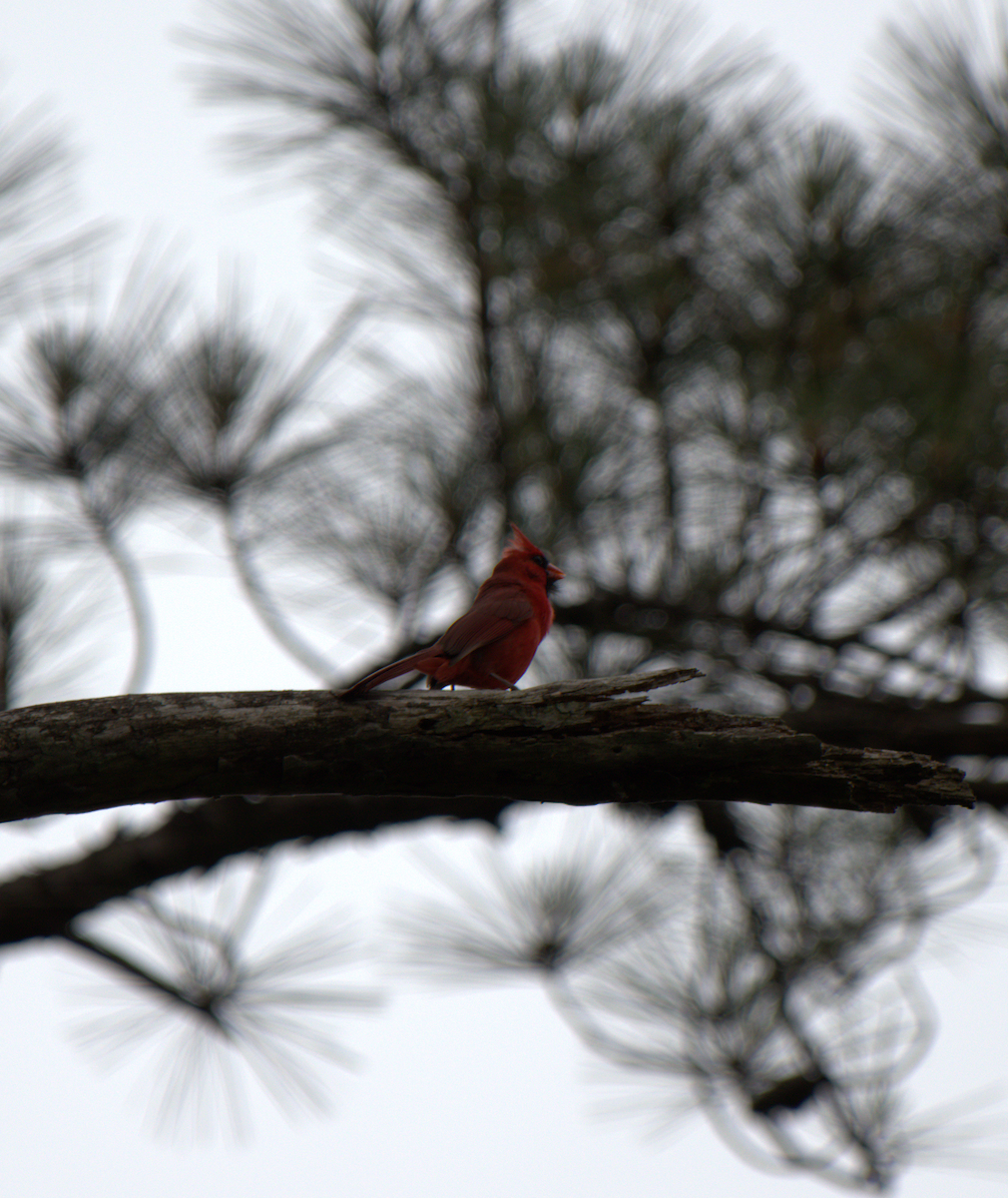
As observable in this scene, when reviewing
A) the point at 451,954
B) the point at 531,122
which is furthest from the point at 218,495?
the point at 451,954

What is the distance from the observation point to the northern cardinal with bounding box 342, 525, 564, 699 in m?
2.19

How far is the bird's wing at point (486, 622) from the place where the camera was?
2189 millimetres

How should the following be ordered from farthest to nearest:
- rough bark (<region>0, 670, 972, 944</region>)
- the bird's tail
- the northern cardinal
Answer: the northern cardinal, the bird's tail, rough bark (<region>0, 670, 972, 944</region>)

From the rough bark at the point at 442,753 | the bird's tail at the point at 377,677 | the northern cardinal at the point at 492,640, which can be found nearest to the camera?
the rough bark at the point at 442,753

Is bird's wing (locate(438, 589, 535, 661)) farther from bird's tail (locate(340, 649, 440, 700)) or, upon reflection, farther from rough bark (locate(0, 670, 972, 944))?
rough bark (locate(0, 670, 972, 944))

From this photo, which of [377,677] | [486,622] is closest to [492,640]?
[486,622]

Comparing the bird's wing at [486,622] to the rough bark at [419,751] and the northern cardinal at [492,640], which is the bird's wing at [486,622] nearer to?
the northern cardinal at [492,640]

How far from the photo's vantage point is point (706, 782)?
161cm

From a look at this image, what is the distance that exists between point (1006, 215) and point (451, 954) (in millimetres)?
2725

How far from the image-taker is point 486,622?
2.23 metres

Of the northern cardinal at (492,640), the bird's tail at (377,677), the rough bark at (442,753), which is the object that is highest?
the northern cardinal at (492,640)

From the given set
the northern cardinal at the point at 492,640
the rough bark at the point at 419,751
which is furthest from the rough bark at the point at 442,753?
the northern cardinal at the point at 492,640

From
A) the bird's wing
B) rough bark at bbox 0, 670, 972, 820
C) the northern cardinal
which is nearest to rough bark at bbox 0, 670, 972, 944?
rough bark at bbox 0, 670, 972, 820

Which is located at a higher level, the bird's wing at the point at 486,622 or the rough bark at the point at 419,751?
the bird's wing at the point at 486,622
